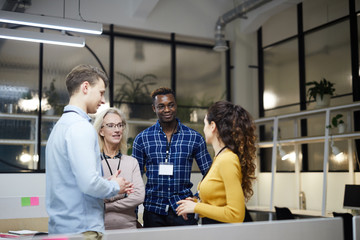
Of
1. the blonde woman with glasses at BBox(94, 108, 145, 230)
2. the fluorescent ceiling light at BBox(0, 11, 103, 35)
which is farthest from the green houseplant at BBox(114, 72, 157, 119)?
the blonde woman with glasses at BBox(94, 108, 145, 230)

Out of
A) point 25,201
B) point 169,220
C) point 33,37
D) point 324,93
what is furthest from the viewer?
point 324,93

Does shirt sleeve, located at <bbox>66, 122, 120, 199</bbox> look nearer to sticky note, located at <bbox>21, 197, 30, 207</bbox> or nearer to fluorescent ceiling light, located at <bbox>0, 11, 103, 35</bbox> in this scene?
sticky note, located at <bbox>21, 197, 30, 207</bbox>

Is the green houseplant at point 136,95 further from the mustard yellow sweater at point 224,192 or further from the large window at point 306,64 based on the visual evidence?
the mustard yellow sweater at point 224,192

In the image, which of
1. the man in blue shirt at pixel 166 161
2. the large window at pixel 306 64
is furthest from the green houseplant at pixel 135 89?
the man in blue shirt at pixel 166 161

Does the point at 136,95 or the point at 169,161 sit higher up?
the point at 136,95

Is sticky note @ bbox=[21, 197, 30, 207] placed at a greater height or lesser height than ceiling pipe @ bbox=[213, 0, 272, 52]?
lesser

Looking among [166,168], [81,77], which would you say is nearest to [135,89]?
[166,168]

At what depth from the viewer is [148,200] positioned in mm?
2854

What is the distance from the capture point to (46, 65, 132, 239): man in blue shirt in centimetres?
169

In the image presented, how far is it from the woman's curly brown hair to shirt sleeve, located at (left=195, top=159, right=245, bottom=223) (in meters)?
0.11

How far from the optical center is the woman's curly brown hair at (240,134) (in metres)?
1.94

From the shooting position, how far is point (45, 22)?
532 cm

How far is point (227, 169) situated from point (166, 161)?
3.62ft

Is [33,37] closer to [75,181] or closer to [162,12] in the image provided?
[162,12]
